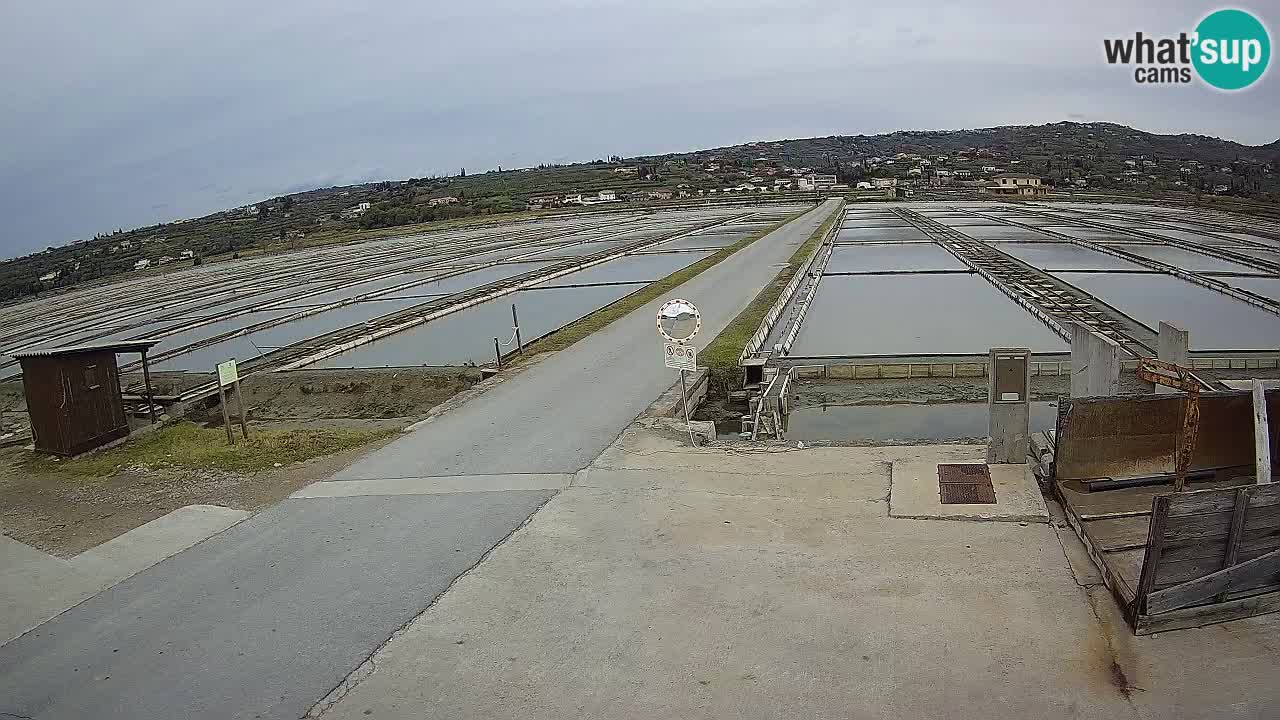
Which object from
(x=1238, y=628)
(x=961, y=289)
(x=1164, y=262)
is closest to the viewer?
(x=1238, y=628)

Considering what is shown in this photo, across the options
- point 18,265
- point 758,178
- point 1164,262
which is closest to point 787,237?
point 1164,262

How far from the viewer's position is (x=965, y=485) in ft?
22.6

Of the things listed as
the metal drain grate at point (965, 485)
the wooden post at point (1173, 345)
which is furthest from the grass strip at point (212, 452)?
the wooden post at point (1173, 345)

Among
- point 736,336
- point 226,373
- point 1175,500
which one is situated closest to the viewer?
point 1175,500

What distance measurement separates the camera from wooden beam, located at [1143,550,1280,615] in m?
4.63

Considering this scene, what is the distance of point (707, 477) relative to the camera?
772 centimetres

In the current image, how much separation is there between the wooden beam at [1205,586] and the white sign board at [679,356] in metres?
5.94

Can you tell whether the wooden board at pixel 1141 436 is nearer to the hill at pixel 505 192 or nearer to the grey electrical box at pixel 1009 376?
the grey electrical box at pixel 1009 376

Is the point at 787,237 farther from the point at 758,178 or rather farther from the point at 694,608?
the point at 758,178

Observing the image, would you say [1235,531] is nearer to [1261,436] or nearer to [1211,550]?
[1211,550]

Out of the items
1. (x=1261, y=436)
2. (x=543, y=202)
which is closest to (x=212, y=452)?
(x=1261, y=436)

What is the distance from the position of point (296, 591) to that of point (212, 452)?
505cm

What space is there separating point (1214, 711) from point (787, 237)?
113 ft

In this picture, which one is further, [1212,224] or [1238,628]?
[1212,224]
